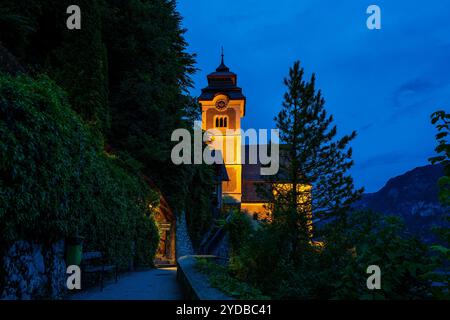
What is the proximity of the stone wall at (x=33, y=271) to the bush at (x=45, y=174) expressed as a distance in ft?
0.58

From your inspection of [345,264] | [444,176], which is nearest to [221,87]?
[345,264]

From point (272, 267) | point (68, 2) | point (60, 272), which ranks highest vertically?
point (68, 2)

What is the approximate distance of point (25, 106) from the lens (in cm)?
586

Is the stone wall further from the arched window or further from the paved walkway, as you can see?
the arched window

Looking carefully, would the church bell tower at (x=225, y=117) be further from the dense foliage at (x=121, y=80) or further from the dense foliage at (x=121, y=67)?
the dense foliage at (x=121, y=67)

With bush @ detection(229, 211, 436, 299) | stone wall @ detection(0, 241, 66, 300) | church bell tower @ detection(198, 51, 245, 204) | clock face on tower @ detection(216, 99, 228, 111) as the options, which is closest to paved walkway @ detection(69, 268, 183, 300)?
stone wall @ detection(0, 241, 66, 300)

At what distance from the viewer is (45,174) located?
20.7 feet

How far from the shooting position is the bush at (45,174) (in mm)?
5387

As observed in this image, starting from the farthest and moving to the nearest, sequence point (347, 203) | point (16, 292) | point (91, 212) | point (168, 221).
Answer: point (168, 221)
point (347, 203)
point (91, 212)
point (16, 292)

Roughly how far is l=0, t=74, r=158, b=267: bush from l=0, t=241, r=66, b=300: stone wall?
0.18 meters

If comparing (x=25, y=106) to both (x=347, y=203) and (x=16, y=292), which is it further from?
(x=347, y=203)
